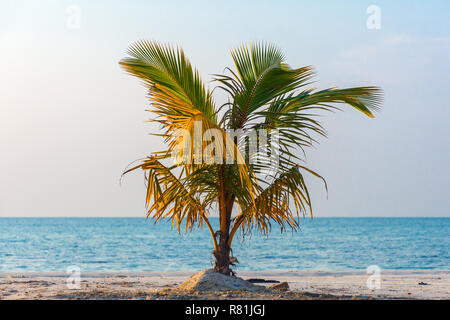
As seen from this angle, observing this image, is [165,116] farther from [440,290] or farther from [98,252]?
[98,252]

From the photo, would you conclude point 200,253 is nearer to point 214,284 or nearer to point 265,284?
point 265,284

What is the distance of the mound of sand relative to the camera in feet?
24.3

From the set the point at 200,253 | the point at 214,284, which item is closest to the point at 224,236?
the point at 214,284

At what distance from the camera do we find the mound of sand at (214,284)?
742 centimetres

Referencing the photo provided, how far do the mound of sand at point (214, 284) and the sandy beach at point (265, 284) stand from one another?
0.33 metres

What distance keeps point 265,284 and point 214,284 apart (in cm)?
242

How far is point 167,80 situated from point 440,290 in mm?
5938

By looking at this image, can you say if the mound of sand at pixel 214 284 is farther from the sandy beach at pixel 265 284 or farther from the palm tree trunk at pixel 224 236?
the sandy beach at pixel 265 284

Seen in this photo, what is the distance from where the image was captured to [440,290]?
8695 mm

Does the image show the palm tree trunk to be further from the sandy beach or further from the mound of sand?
the sandy beach

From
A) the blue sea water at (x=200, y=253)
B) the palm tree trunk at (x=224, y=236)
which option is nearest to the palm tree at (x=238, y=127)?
the palm tree trunk at (x=224, y=236)

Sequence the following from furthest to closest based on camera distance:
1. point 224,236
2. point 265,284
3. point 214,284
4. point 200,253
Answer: point 200,253 < point 265,284 < point 224,236 < point 214,284

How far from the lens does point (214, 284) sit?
24.6 feet

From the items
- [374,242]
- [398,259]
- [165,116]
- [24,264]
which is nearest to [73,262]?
[24,264]
